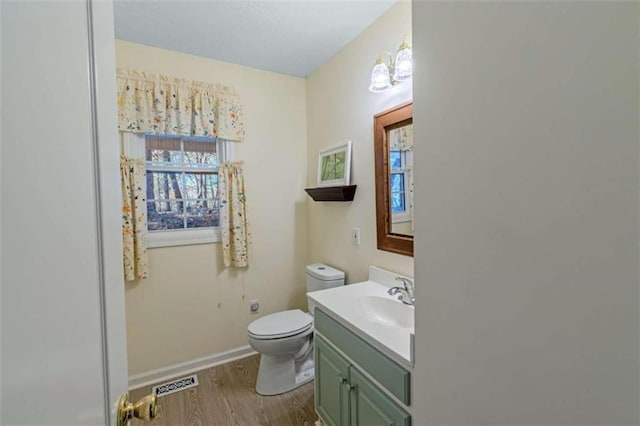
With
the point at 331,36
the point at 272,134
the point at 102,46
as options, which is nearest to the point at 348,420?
the point at 102,46

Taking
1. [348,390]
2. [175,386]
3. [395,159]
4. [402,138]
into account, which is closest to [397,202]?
[395,159]

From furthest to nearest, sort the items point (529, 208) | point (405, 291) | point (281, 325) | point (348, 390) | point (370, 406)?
point (281, 325) < point (405, 291) < point (348, 390) < point (370, 406) < point (529, 208)

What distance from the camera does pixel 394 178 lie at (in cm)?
180

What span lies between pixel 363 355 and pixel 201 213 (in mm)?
1742

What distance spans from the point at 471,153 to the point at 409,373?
756 mm

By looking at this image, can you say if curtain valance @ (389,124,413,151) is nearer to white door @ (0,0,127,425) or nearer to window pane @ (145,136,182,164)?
white door @ (0,0,127,425)

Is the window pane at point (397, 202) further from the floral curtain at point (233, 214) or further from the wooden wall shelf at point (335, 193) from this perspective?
the floral curtain at point (233, 214)

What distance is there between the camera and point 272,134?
2592 millimetres

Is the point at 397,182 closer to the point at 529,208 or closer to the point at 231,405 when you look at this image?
the point at 529,208

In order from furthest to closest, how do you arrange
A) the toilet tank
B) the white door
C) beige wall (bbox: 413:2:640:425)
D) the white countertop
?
1. the toilet tank
2. the white countertop
3. beige wall (bbox: 413:2:640:425)
4. the white door

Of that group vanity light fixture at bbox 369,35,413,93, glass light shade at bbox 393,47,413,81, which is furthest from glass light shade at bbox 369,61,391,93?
glass light shade at bbox 393,47,413,81

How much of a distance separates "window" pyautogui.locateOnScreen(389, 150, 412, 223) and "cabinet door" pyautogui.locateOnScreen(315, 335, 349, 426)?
0.86m

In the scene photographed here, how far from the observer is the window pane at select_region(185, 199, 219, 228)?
91.9 inches

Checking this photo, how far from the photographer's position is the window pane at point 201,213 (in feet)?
7.66
